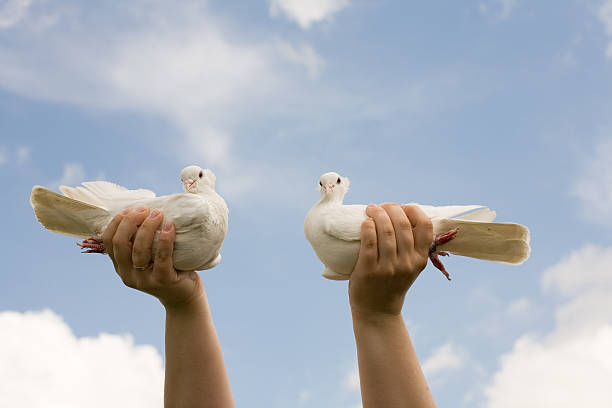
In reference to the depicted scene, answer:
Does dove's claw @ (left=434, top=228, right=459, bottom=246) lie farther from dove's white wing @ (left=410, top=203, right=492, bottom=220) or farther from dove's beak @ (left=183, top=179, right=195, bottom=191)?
dove's beak @ (left=183, top=179, right=195, bottom=191)

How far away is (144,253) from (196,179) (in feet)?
2.39

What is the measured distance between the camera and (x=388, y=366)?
346cm

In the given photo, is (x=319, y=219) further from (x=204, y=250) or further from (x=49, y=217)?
(x=49, y=217)

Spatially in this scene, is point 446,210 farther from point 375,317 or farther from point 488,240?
point 375,317

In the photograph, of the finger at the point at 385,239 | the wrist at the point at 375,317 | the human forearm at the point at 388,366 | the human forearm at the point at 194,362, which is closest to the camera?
the human forearm at the point at 388,366

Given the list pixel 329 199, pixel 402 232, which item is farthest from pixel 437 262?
pixel 329 199

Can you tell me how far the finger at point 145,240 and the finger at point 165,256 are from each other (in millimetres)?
58

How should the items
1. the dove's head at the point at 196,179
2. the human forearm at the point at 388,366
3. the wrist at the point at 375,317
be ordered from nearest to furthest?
the human forearm at the point at 388,366
the wrist at the point at 375,317
the dove's head at the point at 196,179

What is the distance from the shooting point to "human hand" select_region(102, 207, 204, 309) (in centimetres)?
362

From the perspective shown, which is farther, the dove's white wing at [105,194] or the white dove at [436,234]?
the dove's white wing at [105,194]

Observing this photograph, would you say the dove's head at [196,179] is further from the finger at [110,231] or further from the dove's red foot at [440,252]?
the dove's red foot at [440,252]

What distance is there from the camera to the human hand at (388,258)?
3.53 meters

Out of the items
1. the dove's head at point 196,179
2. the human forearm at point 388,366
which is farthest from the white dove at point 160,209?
the human forearm at point 388,366

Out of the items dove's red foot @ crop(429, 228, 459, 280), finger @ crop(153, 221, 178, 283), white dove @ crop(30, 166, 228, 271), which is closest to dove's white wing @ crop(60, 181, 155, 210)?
white dove @ crop(30, 166, 228, 271)
